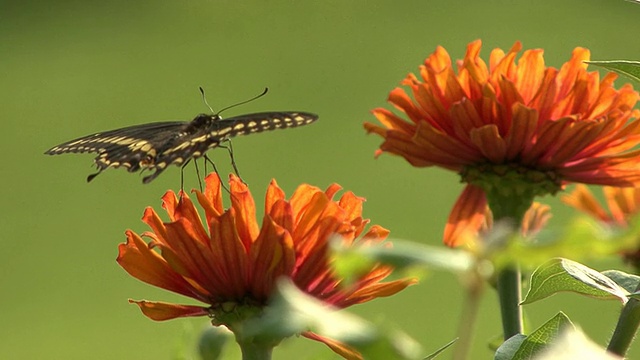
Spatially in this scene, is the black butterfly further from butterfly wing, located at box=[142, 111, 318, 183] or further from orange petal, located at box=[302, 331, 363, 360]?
orange petal, located at box=[302, 331, 363, 360]

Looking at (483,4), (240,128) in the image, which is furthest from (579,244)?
(483,4)

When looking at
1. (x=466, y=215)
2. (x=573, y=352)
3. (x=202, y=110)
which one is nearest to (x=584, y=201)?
(x=466, y=215)

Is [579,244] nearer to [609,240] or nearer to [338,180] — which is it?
[609,240]

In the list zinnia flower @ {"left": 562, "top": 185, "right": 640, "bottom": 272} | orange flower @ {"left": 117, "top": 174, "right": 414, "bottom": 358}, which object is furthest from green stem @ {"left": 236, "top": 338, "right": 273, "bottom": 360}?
zinnia flower @ {"left": 562, "top": 185, "right": 640, "bottom": 272}

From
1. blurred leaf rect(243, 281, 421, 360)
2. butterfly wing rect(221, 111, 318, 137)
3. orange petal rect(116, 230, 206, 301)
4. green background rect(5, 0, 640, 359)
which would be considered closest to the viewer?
blurred leaf rect(243, 281, 421, 360)

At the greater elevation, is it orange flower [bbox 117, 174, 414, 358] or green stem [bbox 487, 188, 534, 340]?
orange flower [bbox 117, 174, 414, 358]

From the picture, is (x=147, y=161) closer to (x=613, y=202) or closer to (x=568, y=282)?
(x=613, y=202)

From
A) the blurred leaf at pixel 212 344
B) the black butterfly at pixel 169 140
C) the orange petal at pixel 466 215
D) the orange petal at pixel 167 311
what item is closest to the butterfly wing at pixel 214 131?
the black butterfly at pixel 169 140
